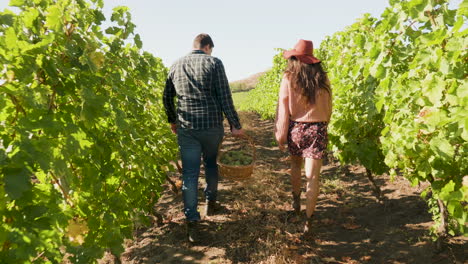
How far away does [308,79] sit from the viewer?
324 cm

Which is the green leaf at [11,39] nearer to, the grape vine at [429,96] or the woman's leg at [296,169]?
the grape vine at [429,96]

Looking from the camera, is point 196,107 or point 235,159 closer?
point 196,107

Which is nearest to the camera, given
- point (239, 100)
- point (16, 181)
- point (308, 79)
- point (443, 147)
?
point (16, 181)

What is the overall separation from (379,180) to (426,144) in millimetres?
3158

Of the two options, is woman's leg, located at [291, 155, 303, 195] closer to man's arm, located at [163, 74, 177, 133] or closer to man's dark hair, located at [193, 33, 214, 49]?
man's arm, located at [163, 74, 177, 133]

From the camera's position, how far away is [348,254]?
3.22 metres

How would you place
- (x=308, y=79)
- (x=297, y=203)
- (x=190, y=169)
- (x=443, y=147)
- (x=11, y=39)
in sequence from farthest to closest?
(x=297, y=203) → (x=190, y=169) → (x=308, y=79) → (x=443, y=147) → (x=11, y=39)

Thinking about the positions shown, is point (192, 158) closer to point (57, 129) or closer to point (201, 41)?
point (201, 41)

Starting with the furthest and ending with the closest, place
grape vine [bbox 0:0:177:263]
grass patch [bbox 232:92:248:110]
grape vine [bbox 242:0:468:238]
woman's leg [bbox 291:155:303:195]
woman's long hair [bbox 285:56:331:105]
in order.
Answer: grass patch [bbox 232:92:248:110]
woman's leg [bbox 291:155:303:195]
woman's long hair [bbox 285:56:331:105]
grape vine [bbox 242:0:468:238]
grape vine [bbox 0:0:177:263]

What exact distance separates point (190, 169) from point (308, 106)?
5.09ft

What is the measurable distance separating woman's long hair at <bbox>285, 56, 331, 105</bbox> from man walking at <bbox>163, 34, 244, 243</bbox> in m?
0.80

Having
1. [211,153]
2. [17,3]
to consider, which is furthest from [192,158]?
[17,3]

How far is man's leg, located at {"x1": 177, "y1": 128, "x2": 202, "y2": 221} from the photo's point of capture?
10.9ft

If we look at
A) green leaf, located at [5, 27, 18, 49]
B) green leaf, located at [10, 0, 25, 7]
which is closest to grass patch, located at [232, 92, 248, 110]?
green leaf, located at [10, 0, 25, 7]
